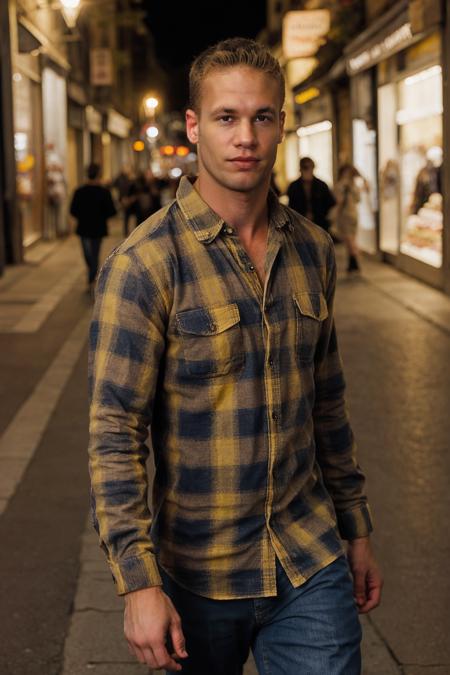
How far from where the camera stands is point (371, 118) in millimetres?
22938

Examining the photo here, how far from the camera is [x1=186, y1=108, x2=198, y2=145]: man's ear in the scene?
2.64 metres

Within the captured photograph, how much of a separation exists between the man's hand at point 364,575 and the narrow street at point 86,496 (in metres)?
1.53

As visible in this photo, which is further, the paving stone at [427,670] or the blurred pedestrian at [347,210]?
the blurred pedestrian at [347,210]

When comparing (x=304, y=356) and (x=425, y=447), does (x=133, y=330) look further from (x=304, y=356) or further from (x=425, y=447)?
(x=425, y=447)

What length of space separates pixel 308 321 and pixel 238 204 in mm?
289

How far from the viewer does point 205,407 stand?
99.6 inches

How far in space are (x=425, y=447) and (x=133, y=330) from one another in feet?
18.1

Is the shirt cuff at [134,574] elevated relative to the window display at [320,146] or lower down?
lower down

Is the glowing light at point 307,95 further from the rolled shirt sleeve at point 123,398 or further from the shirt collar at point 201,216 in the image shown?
the rolled shirt sleeve at point 123,398

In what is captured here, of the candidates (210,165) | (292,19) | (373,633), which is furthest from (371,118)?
(210,165)

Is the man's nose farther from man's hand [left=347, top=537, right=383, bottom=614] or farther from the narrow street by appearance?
the narrow street

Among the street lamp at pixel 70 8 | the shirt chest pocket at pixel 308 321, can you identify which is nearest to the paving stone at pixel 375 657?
the shirt chest pocket at pixel 308 321

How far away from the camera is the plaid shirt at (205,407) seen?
2.48 meters

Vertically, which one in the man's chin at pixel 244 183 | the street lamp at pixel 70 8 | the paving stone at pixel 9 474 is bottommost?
the paving stone at pixel 9 474
